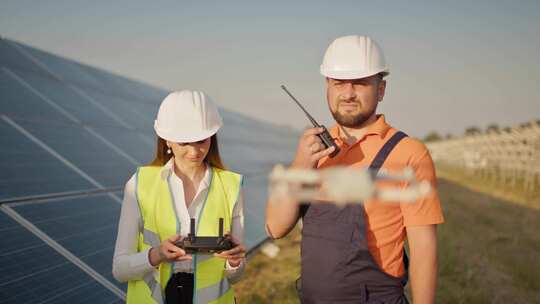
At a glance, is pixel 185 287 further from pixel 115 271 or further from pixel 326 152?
pixel 326 152

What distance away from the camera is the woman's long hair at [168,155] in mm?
2730

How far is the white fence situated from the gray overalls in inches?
815

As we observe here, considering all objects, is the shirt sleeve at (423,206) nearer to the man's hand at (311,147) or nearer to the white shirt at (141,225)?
the man's hand at (311,147)

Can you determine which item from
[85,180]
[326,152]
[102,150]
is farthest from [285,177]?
[102,150]

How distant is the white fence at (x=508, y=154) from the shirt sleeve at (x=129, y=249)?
21274mm

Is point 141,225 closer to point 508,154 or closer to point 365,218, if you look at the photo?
point 365,218

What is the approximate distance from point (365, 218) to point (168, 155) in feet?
4.04

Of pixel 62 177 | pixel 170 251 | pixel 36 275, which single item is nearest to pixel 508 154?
pixel 62 177

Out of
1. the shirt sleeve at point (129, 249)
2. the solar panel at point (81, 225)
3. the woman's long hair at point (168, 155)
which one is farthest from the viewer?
the solar panel at point (81, 225)

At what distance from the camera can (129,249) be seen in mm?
2527

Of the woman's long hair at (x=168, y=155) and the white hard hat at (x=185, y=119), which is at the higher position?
the white hard hat at (x=185, y=119)

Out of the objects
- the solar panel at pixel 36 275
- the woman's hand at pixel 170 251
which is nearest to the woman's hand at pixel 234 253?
the woman's hand at pixel 170 251

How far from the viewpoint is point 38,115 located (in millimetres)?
6703

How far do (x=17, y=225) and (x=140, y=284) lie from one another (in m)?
1.90
